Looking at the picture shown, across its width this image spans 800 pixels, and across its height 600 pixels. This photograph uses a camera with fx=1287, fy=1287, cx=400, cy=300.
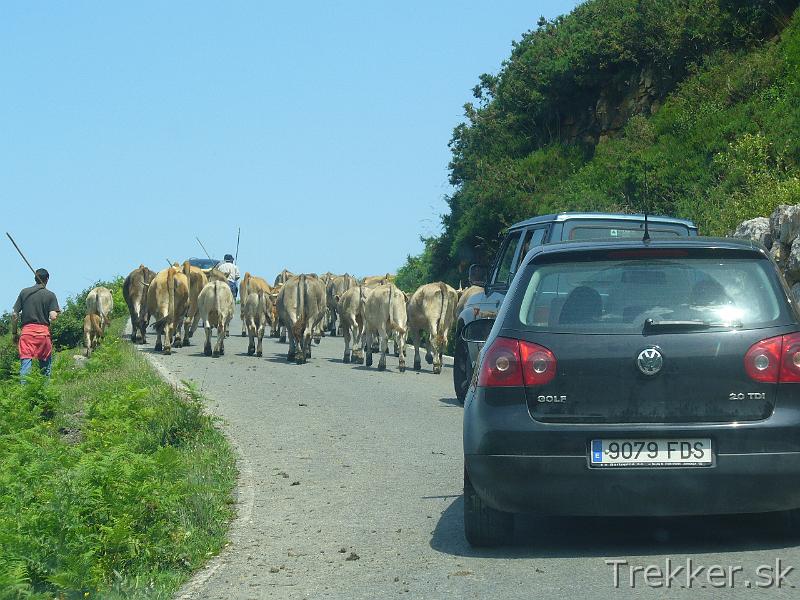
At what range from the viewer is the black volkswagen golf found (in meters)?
6.95

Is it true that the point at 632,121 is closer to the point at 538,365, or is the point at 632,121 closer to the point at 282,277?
the point at 282,277

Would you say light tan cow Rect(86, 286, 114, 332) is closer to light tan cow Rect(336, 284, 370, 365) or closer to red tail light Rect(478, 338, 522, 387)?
light tan cow Rect(336, 284, 370, 365)

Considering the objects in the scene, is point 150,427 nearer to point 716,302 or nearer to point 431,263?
point 716,302

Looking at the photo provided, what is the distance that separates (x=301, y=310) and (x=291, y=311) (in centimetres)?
37

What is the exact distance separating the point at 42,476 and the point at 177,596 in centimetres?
450

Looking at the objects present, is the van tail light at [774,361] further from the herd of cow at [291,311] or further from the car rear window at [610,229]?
the herd of cow at [291,311]

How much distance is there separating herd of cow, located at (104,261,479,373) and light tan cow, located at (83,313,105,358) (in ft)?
0.07

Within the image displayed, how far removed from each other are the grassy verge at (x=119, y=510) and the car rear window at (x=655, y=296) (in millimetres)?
2563

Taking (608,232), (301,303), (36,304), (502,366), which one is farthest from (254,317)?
(502,366)

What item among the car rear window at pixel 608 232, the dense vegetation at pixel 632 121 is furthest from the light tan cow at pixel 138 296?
the car rear window at pixel 608 232

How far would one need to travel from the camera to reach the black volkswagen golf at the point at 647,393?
6.95m

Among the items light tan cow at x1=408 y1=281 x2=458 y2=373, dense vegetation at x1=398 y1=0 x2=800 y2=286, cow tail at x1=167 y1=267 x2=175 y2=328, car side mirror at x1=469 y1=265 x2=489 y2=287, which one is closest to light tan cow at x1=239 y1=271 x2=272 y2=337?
cow tail at x1=167 y1=267 x2=175 y2=328

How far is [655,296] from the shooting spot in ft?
24.0

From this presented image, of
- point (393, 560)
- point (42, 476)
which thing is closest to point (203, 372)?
point (42, 476)
